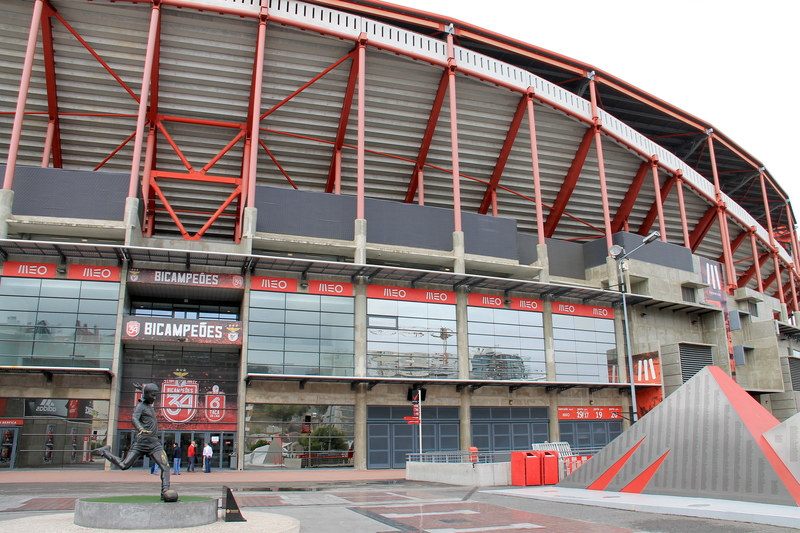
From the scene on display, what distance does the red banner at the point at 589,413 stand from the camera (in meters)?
35.7

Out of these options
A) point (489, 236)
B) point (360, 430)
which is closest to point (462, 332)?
point (489, 236)

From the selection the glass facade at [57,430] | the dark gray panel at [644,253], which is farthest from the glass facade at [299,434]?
the dark gray panel at [644,253]

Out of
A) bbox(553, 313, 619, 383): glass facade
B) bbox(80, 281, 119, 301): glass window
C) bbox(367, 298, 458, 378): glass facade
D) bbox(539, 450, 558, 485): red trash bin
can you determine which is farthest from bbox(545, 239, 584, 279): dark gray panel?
bbox(80, 281, 119, 301): glass window

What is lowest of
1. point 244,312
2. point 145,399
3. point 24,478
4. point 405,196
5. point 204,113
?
point 24,478

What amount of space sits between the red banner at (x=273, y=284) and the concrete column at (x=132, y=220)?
5.79 meters

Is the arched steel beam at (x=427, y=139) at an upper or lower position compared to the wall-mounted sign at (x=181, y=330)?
upper

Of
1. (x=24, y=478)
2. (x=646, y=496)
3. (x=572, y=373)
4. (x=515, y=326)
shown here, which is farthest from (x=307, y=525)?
(x=572, y=373)

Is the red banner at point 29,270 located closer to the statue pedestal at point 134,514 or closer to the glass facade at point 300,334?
the glass facade at point 300,334

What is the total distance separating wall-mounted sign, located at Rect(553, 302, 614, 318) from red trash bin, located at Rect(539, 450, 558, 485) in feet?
53.7

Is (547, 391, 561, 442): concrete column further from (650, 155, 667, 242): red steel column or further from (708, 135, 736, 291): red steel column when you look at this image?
(708, 135, 736, 291): red steel column

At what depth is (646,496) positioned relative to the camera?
47.8 ft

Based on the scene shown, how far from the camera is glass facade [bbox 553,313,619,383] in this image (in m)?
36.1

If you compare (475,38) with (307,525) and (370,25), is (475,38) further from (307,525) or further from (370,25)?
(307,525)

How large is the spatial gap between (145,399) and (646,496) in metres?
11.7
